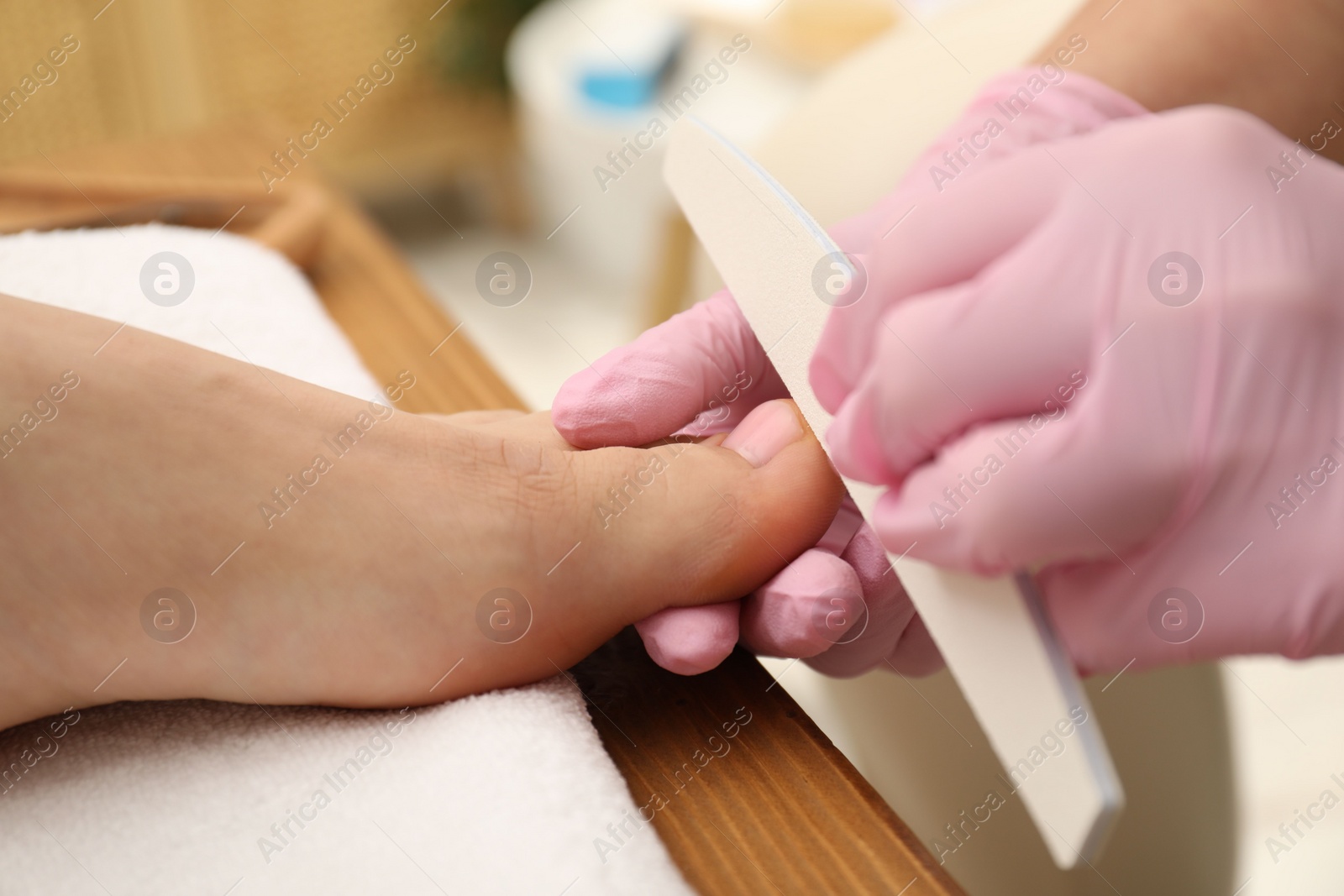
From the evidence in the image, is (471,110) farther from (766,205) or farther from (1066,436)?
(1066,436)

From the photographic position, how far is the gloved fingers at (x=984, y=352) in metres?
0.39

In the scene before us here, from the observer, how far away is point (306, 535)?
19.0 inches

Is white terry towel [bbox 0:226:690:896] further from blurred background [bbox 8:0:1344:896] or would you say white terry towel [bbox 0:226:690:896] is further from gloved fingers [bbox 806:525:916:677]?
blurred background [bbox 8:0:1344:896]

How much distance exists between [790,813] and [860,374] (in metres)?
0.20

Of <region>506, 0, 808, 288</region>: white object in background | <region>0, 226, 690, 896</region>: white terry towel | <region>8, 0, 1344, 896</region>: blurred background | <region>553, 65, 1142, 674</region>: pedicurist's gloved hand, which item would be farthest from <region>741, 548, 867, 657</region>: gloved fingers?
<region>506, 0, 808, 288</region>: white object in background

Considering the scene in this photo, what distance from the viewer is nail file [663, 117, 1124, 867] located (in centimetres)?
35

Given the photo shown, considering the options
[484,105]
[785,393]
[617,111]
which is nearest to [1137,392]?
[785,393]

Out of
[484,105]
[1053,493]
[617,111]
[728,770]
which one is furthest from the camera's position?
[484,105]

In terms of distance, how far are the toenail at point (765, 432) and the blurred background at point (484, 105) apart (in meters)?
0.44

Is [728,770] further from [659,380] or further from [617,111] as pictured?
[617,111]

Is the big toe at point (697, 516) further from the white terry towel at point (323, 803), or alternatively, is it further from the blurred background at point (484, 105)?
the blurred background at point (484, 105)

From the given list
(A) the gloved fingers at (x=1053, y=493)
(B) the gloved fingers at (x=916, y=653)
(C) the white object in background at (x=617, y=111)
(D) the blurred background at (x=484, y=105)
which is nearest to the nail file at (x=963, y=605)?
(A) the gloved fingers at (x=1053, y=493)

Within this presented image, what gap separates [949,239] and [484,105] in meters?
2.26

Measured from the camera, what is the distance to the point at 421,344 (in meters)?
0.83
